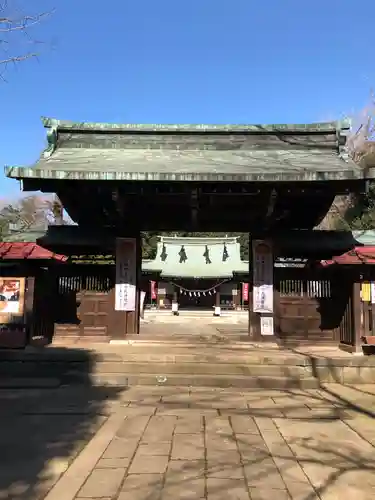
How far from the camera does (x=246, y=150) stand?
11.9 m

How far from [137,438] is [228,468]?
1461 millimetres

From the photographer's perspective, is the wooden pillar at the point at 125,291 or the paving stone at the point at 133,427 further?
the wooden pillar at the point at 125,291

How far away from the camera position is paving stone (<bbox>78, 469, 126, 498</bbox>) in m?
4.06

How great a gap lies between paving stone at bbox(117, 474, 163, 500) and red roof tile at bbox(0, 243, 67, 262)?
6665 millimetres

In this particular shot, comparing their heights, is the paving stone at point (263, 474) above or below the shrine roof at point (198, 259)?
below

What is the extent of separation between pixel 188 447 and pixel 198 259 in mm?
31594

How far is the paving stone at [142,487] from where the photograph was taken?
4008 millimetres

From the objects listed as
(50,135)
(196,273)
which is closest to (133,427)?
(50,135)

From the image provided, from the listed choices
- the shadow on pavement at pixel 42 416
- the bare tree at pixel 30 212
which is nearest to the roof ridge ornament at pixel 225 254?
the bare tree at pixel 30 212

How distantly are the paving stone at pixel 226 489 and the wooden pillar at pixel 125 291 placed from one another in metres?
7.03

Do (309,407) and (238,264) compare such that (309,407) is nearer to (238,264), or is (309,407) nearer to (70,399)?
(70,399)

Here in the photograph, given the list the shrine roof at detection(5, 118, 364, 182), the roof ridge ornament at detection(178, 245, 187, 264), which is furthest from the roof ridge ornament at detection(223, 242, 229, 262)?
the shrine roof at detection(5, 118, 364, 182)

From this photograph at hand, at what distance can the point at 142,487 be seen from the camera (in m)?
4.20

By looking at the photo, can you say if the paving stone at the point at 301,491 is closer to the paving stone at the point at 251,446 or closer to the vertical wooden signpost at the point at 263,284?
the paving stone at the point at 251,446
